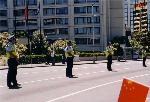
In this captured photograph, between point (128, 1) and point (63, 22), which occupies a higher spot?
point (128, 1)

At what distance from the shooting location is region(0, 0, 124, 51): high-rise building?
93688mm

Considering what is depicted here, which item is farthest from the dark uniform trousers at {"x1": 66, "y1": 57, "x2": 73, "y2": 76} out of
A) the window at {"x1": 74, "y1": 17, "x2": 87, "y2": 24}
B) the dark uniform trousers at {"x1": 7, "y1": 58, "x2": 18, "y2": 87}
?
the window at {"x1": 74, "y1": 17, "x2": 87, "y2": 24}

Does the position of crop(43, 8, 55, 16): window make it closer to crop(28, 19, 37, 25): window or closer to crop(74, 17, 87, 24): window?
crop(28, 19, 37, 25): window

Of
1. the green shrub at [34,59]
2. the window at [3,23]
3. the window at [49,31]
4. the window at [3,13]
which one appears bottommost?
the green shrub at [34,59]

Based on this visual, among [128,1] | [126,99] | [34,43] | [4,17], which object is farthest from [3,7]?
[128,1]

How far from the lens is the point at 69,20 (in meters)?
94.9

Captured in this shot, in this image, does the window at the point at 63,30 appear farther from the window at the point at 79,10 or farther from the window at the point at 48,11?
the window at the point at 79,10

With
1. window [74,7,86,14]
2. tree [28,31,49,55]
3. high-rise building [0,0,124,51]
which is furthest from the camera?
window [74,7,86,14]

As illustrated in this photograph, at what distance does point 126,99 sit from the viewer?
4.89 metres

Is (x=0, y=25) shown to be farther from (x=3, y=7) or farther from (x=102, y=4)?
(x=102, y=4)

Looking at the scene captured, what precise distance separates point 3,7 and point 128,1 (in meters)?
108

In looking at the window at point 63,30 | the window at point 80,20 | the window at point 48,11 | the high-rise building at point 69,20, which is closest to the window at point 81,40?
the high-rise building at point 69,20

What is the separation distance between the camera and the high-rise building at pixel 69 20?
307ft

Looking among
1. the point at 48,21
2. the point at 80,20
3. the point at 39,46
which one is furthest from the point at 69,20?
the point at 39,46
